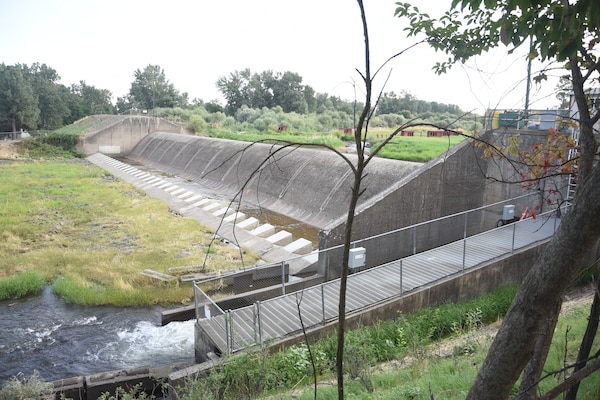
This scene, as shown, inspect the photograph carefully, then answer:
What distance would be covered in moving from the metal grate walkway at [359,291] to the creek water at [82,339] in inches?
76.3

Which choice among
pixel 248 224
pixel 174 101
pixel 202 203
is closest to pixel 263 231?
pixel 248 224

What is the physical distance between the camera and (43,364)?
10250mm

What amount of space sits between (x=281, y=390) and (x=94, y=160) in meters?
42.5

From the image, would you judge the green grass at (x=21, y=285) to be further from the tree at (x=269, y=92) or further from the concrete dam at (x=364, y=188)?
the tree at (x=269, y=92)

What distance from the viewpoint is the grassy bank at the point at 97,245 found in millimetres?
13703

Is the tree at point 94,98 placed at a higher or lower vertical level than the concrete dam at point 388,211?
higher

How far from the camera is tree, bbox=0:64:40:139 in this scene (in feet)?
200

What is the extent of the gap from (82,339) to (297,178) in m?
15.3

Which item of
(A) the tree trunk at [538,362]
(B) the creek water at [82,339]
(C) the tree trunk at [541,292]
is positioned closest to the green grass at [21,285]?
(B) the creek water at [82,339]

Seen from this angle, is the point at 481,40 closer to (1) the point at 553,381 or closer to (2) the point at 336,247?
(1) the point at 553,381

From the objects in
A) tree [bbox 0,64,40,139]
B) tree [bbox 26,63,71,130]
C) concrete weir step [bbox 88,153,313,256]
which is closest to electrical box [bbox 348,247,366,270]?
concrete weir step [bbox 88,153,313,256]

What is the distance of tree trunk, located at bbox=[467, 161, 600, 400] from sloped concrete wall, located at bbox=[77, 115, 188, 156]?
2036 inches

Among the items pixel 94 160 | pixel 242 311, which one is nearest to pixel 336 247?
pixel 242 311

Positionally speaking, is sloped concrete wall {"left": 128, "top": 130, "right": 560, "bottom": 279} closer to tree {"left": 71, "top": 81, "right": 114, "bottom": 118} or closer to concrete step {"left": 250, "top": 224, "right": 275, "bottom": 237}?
concrete step {"left": 250, "top": 224, "right": 275, "bottom": 237}
